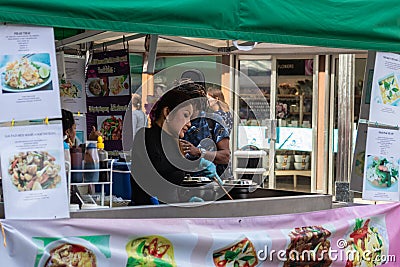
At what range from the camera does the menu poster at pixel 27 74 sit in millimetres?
3139

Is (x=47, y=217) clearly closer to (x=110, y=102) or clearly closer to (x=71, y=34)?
(x=71, y=34)

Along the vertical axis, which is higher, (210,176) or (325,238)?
(210,176)

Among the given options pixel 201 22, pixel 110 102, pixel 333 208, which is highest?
pixel 201 22

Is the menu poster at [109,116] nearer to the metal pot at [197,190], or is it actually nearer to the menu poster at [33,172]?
the metal pot at [197,190]

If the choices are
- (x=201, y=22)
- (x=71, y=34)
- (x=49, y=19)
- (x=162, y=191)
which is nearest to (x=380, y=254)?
(x=162, y=191)

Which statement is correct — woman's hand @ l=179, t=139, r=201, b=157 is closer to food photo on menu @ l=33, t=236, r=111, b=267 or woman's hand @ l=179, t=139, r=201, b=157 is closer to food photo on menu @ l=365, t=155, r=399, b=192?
food photo on menu @ l=33, t=236, r=111, b=267

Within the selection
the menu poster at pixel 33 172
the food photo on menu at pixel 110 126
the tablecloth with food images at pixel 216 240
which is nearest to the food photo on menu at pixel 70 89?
the food photo on menu at pixel 110 126

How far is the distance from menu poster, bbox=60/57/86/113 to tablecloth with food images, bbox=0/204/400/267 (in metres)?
3.43

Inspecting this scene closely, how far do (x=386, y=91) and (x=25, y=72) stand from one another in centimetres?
238

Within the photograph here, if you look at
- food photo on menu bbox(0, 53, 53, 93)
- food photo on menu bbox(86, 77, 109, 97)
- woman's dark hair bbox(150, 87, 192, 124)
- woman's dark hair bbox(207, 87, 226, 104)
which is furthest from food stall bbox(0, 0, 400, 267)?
food photo on menu bbox(86, 77, 109, 97)

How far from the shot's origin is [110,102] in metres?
6.98

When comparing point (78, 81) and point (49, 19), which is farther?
point (78, 81)

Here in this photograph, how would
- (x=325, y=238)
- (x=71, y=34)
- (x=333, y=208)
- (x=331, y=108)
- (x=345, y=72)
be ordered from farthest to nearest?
(x=331, y=108)
(x=345, y=72)
(x=71, y=34)
(x=333, y=208)
(x=325, y=238)

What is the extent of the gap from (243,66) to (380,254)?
239 inches
